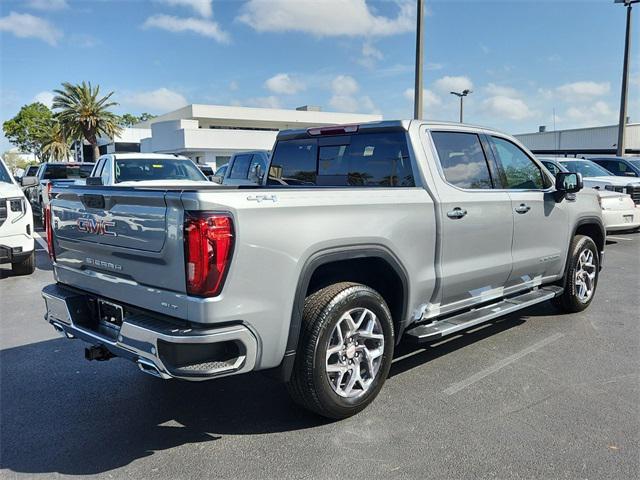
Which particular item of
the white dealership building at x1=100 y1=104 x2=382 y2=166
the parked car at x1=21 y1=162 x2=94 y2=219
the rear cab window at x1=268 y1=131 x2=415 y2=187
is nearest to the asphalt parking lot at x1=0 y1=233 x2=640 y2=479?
the rear cab window at x1=268 y1=131 x2=415 y2=187

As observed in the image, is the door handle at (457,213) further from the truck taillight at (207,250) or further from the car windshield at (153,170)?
the car windshield at (153,170)

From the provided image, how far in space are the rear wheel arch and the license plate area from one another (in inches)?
40.9

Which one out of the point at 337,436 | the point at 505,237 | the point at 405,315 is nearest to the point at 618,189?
the point at 505,237

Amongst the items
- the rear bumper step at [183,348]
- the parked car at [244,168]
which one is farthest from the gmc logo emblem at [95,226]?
the parked car at [244,168]

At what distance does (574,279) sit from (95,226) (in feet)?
15.8

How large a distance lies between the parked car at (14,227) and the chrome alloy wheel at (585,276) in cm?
723

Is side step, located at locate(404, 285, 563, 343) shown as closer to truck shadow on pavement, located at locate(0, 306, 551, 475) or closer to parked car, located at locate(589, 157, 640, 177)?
truck shadow on pavement, located at locate(0, 306, 551, 475)

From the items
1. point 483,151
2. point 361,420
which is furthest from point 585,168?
point 361,420

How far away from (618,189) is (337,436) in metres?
11.0

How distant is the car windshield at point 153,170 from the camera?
1000cm

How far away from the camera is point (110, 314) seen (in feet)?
11.2

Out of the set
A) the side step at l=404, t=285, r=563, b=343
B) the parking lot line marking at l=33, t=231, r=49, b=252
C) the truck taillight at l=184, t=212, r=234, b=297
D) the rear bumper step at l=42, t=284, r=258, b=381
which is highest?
the truck taillight at l=184, t=212, r=234, b=297

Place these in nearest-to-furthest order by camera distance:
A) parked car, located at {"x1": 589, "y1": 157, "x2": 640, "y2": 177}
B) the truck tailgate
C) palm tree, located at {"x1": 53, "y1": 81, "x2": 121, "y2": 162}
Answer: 1. the truck tailgate
2. parked car, located at {"x1": 589, "y1": 157, "x2": 640, "y2": 177}
3. palm tree, located at {"x1": 53, "y1": 81, "x2": 121, "y2": 162}

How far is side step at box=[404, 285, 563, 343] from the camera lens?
3.97 metres
